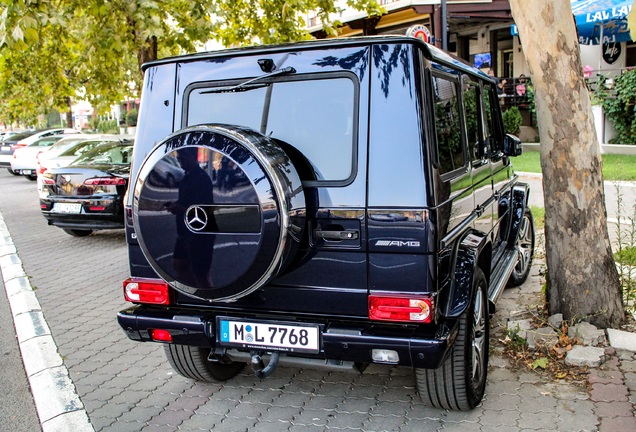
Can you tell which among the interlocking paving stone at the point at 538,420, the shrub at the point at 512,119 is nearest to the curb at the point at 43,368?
the interlocking paving stone at the point at 538,420

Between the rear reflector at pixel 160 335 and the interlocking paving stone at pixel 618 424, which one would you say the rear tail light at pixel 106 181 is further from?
the interlocking paving stone at pixel 618 424

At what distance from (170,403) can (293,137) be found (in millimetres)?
1908

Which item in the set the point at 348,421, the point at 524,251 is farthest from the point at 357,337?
the point at 524,251

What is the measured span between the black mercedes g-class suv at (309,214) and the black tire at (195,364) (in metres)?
0.46

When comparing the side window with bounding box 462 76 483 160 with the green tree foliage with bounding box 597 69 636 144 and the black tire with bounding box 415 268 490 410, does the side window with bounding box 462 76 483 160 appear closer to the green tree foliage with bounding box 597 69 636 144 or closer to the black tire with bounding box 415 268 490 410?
the black tire with bounding box 415 268 490 410

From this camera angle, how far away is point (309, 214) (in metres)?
3.26

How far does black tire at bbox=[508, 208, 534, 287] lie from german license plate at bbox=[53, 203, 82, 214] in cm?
638

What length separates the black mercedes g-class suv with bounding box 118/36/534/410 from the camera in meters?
3.05

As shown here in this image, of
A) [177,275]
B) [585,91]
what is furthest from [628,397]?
[177,275]

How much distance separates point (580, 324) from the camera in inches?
183

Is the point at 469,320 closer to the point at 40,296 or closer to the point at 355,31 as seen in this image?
the point at 40,296

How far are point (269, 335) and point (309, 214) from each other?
0.67m

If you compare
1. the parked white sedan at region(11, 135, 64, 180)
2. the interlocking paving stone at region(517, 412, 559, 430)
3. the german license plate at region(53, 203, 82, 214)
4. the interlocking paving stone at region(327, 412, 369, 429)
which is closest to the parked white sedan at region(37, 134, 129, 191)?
the german license plate at region(53, 203, 82, 214)

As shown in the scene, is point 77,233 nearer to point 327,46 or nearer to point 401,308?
point 327,46
